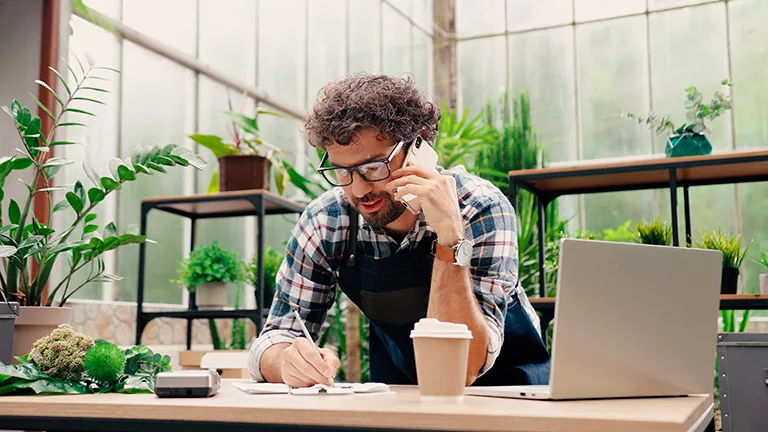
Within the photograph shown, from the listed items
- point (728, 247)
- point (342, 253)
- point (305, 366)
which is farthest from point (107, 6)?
point (305, 366)

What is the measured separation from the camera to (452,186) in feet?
5.68

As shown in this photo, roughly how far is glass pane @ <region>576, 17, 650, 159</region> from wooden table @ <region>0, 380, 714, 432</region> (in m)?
6.60

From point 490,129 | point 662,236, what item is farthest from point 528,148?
point 662,236

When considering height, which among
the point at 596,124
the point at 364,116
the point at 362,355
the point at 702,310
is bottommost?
the point at 362,355

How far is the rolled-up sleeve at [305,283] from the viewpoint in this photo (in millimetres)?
1922

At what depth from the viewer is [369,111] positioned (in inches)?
72.4

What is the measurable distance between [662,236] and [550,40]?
490 cm

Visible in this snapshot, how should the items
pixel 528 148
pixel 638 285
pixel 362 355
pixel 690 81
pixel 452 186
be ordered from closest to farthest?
pixel 638 285 < pixel 452 186 < pixel 362 355 < pixel 528 148 < pixel 690 81

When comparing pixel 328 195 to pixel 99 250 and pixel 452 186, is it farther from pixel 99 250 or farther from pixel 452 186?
pixel 99 250

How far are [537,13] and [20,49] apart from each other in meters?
5.68

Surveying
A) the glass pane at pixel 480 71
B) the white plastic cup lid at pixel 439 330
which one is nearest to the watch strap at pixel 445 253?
the white plastic cup lid at pixel 439 330

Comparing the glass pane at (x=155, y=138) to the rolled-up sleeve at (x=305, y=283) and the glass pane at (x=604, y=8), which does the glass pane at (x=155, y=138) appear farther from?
the glass pane at (x=604, y=8)

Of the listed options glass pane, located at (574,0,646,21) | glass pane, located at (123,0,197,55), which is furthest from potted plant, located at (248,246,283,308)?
glass pane, located at (574,0,646,21)

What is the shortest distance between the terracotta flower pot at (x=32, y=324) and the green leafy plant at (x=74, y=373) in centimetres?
52
